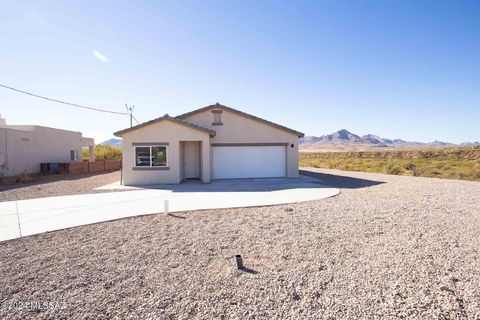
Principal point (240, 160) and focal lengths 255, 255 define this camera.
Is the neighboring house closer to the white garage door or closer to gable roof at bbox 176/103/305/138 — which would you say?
gable roof at bbox 176/103/305/138

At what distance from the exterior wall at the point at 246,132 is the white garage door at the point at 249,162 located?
485mm

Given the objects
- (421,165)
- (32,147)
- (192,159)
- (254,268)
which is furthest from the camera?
(421,165)

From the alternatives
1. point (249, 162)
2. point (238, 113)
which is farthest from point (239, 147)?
point (238, 113)

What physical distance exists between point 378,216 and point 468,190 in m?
8.10

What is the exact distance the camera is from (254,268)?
14.7 ft

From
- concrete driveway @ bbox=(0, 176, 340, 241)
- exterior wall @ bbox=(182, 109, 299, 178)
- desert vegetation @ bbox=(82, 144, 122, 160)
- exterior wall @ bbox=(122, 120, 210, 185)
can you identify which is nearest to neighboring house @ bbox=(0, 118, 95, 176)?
desert vegetation @ bbox=(82, 144, 122, 160)

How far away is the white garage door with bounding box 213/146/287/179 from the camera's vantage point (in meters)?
17.5

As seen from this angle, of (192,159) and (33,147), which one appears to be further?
(33,147)

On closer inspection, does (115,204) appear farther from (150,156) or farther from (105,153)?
(105,153)

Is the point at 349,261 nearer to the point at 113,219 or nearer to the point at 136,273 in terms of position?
the point at 136,273

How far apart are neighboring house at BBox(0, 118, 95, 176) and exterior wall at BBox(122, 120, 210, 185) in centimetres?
1060

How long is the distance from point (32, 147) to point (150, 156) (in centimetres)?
1325

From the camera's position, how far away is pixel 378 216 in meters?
7.64

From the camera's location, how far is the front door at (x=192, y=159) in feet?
56.6
